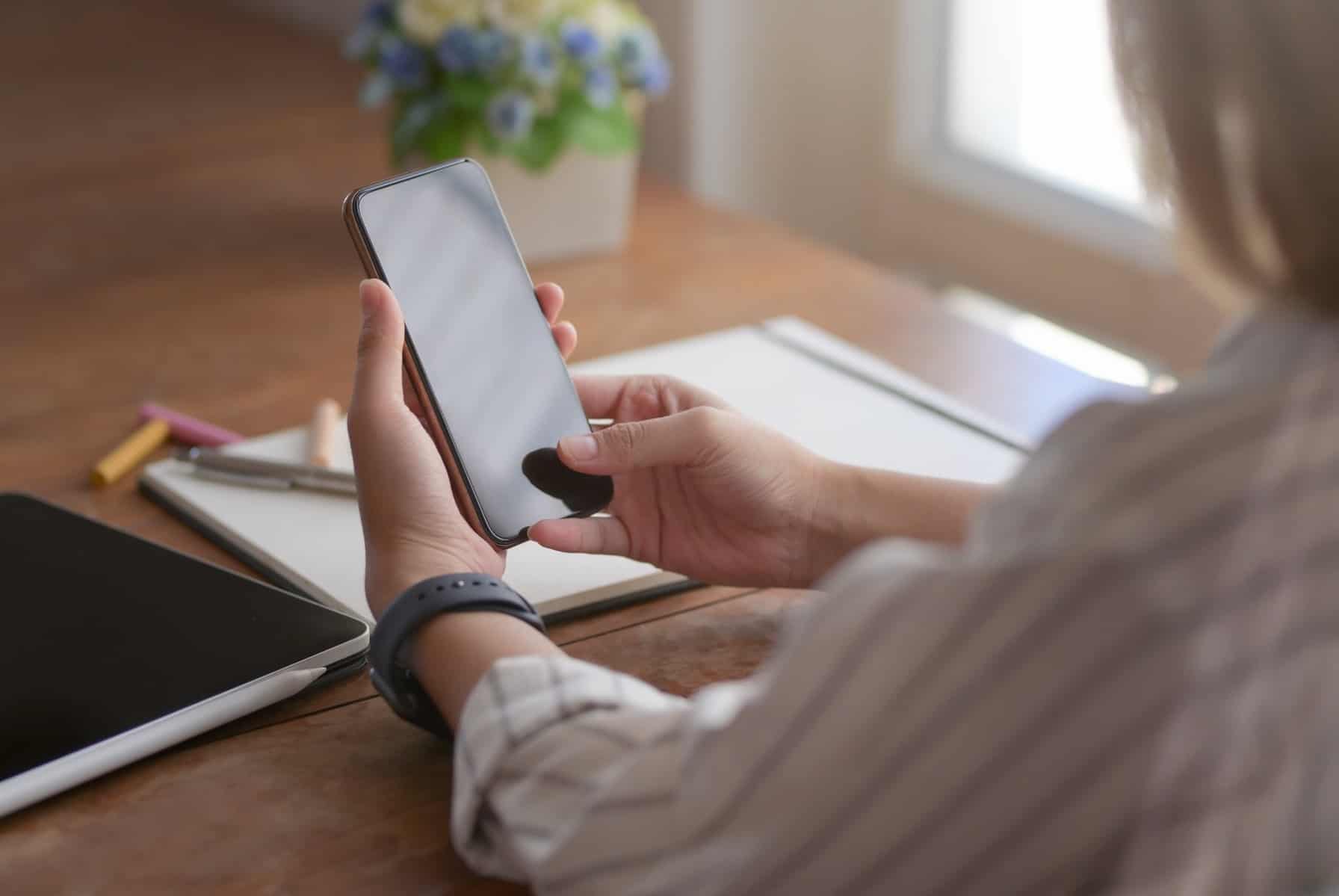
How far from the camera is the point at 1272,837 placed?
1.62ft

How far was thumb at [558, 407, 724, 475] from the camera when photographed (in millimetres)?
878

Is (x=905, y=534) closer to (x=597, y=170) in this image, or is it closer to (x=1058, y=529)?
(x=1058, y=529)

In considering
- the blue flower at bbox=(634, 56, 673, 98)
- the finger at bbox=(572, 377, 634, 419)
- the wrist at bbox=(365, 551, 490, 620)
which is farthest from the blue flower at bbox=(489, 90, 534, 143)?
the wrist at bbox=(365, 551, 490, 620)

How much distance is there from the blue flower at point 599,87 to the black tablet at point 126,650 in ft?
2.37

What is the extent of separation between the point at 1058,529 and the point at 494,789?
27 cm

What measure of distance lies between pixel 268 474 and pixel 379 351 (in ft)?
0.73

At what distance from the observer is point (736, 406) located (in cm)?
114

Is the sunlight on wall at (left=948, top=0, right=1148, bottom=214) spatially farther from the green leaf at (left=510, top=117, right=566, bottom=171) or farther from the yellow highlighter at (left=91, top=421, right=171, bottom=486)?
the yellow highlighter at (left=91, top=421, right=171, bottom=486)

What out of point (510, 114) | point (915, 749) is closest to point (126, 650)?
point (915, 749)

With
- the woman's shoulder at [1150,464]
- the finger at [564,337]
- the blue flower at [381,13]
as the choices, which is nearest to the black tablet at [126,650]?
the finger at [564,337]

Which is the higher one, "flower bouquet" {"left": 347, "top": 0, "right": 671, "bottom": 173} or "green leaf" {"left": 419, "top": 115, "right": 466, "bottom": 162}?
"flower bouquet" {"left": 347, "top": 0, "right": 671, "bottom": 173}

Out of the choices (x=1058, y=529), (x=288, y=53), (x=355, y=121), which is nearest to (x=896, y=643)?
(x=1058, y=529)

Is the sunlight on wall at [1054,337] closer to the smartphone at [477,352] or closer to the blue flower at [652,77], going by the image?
the blue flower at [652,77]

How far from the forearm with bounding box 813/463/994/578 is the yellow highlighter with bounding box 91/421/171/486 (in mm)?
510
